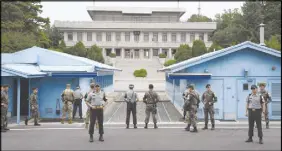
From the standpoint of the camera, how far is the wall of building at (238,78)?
1808 cm

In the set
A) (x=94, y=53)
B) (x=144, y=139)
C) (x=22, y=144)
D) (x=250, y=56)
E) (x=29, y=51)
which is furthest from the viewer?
(x=94, y=53)

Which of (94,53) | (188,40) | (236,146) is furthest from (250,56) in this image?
(188,40)

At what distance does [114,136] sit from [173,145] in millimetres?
2455

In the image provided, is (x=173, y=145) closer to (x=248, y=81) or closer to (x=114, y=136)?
(x=114, y=136)

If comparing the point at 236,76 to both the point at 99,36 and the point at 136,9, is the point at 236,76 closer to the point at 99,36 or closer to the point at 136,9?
the point at 99,36

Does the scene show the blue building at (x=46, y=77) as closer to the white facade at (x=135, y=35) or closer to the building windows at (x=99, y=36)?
the white facade at (x=135, y=35)

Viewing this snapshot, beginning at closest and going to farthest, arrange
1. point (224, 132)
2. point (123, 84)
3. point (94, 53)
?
point (224, 132)
point (123, 84)
point (94, 53)

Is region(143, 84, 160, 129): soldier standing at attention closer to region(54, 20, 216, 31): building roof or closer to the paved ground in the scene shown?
the paved ground

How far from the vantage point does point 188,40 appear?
7731cm

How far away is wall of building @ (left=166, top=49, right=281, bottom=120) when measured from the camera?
18.1 m

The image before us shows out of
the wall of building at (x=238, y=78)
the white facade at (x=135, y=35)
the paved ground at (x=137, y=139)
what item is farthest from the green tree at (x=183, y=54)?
the paved ground at (x=137, y=139)

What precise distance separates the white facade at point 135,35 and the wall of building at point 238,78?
57208 millimetres

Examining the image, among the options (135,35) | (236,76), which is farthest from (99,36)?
(236,76)

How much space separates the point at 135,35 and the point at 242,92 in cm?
6036
